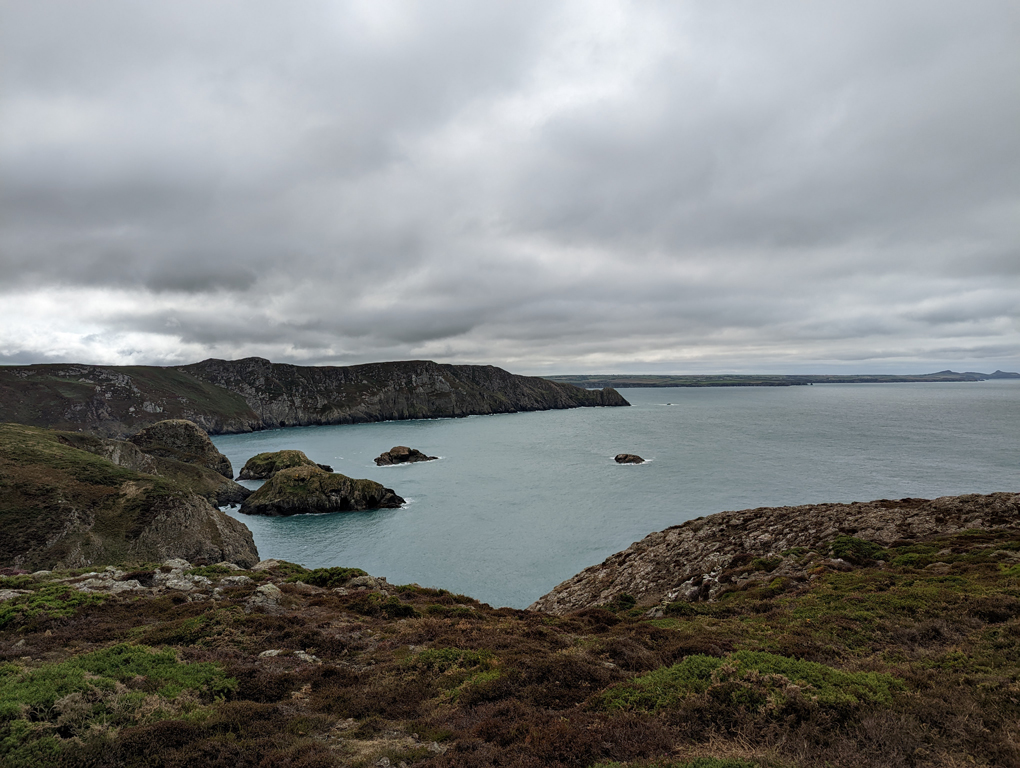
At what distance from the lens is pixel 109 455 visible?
197ft

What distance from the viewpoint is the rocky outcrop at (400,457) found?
113750 mm

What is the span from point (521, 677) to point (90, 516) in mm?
47156

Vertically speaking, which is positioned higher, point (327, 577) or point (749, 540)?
point (749, 540)

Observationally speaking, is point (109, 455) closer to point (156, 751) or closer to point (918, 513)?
point (156, 751)

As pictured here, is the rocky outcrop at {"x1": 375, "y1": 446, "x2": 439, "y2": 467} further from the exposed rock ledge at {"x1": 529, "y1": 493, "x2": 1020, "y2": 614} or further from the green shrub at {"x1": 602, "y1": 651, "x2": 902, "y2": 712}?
the green shrub at {"x1": 602, "y1": 651, "x2": 902, "y2": 712}

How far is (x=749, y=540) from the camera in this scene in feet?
97.1

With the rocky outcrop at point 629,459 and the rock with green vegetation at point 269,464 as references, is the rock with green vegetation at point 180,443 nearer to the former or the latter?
the rock with green vegetation at point 269,464

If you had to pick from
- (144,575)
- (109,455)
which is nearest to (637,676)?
(144,575)

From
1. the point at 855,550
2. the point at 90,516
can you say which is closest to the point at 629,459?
the point at 855,550

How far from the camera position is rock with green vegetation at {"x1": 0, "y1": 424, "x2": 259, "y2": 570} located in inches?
1356

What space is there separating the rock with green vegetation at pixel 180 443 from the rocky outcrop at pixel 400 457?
1416 inches

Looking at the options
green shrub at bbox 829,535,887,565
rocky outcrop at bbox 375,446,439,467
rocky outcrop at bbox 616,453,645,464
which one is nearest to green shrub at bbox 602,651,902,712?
green shrub at bbox 829,535,887,565

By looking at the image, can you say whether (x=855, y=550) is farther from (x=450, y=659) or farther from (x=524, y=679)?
(x=450, y=659)

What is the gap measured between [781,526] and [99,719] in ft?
118
